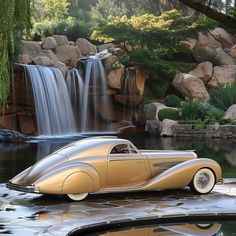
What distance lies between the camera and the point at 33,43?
102 ft

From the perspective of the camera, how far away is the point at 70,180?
7301mm

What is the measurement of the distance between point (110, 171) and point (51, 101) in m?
19.1

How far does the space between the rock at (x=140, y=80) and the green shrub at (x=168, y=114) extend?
9.58 ft

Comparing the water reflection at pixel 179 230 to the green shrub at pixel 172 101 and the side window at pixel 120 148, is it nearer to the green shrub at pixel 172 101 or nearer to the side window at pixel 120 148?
the side window at pixel 120 148

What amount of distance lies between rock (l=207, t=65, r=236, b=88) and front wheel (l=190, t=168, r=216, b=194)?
22.9 metres

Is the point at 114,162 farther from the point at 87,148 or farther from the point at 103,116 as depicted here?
the point at 103,116

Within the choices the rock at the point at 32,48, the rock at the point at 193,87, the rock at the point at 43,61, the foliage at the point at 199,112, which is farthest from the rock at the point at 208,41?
the rock at the point at 43,61

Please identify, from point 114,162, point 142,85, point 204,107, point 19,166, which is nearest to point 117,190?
point 114,162

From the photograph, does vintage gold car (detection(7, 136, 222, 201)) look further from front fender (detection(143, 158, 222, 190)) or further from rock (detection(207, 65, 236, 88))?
rock (detection(207, 65, 236, 88))

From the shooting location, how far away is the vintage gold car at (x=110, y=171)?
7328 mm

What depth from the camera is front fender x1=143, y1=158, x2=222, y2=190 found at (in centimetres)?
796

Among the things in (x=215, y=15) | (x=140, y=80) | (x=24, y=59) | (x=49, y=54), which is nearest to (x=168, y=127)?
(x=140, y=80)

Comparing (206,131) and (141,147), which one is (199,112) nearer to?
(206,131)

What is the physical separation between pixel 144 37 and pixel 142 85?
384 centimetres
